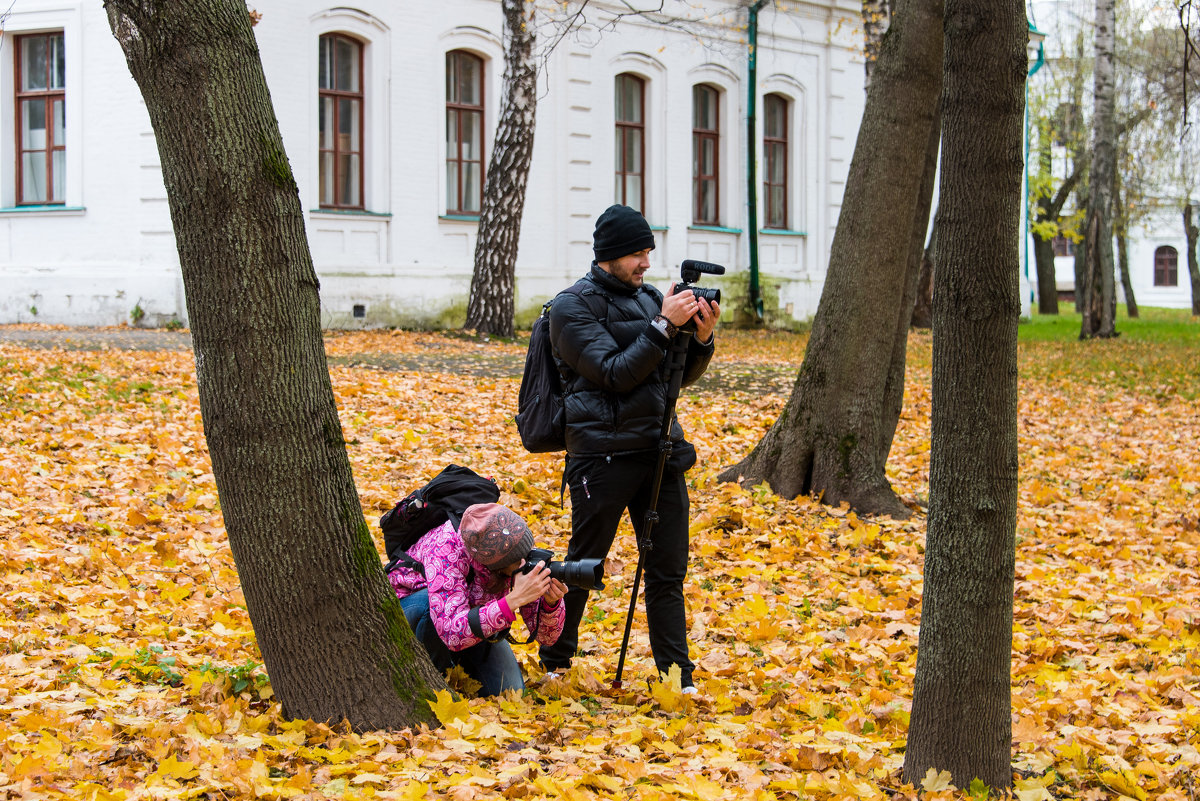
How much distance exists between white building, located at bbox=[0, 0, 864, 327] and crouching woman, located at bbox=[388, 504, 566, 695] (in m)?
14.2

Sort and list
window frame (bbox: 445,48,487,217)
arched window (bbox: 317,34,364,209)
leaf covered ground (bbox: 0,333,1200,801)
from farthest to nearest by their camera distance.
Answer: window frame (bbox: 445,48,487,217), arched window (bbox: 317,34,364,209), leaf covered ground (bbox: 0,333,1200,801)

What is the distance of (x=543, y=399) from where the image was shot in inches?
184

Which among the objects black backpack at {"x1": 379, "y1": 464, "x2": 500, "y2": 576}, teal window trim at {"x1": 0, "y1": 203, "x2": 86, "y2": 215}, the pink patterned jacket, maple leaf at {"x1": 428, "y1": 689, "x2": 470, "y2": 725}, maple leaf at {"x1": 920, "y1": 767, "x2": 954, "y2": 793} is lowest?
maple leaf at {"x1": 920, "y1": 767, "x2": 954, "y2": 793}

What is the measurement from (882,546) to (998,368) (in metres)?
4.16

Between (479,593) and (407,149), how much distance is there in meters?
15.9

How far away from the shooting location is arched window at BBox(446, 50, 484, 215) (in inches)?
789

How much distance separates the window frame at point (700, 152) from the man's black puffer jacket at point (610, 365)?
744 inches

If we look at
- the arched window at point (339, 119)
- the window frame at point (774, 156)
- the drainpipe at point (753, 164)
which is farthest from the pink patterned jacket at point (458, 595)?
the window frame at point (774, 156)

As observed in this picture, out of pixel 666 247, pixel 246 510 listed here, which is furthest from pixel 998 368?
pixel 666 247

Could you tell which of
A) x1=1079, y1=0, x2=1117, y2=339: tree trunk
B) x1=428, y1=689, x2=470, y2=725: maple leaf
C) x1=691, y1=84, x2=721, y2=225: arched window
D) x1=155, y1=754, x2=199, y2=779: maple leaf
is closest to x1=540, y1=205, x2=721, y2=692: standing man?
x1=428, y1=689, x2=470, y2=725: maple leaf

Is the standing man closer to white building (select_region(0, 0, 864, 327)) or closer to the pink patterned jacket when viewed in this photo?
the pink patterned jacket

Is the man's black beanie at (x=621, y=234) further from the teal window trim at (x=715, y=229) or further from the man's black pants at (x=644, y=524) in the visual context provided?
the teal window trim at (x=715, y=229)

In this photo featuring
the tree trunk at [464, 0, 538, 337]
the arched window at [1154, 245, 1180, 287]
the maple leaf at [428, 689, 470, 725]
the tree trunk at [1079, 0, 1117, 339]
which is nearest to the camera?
the maple leaf at [428, 689, 470, 725]

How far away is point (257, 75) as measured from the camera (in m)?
3.91
